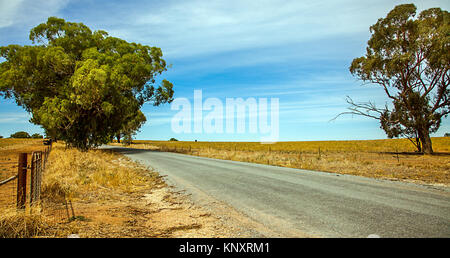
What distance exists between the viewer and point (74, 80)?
2305 centimetres

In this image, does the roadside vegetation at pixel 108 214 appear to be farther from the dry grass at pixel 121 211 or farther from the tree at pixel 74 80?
the tree at pixel 74 80

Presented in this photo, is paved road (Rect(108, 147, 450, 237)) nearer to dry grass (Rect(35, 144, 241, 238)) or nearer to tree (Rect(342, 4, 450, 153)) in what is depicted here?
dry grass (Rect(35, 144, 241, 238))

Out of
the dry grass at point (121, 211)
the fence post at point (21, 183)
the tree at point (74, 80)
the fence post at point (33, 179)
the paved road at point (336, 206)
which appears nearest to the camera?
the paved road at point (336, 206)

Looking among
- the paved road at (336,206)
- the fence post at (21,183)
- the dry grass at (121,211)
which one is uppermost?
the fence post at (21,183)

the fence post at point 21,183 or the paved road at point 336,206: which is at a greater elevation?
the fence post at point 21,183

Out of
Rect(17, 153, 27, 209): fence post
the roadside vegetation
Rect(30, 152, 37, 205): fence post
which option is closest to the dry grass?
the roadside vegetation

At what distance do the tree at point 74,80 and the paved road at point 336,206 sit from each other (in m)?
19.0

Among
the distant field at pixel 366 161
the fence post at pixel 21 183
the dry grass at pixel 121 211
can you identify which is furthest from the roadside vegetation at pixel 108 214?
the distant field at pixel 366 161

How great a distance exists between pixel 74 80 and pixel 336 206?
2404 cm

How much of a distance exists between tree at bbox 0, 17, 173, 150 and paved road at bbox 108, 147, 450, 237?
1895 cm

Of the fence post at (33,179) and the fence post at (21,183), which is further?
the fence post at (33,179)

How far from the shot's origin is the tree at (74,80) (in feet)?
77.6
